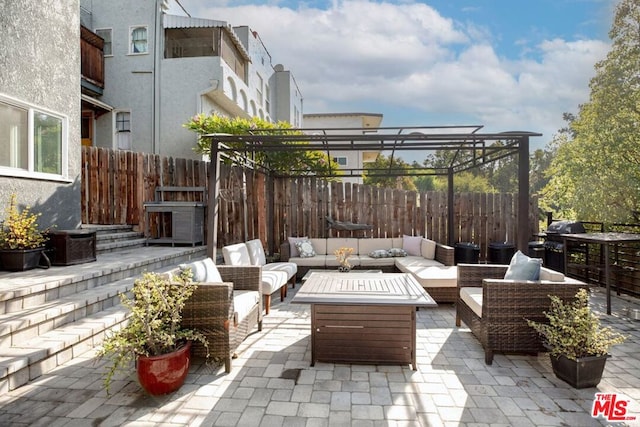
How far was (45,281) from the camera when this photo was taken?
3.48m

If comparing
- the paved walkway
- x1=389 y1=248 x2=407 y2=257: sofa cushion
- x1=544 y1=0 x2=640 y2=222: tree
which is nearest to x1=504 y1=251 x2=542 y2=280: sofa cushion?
the paved walkway

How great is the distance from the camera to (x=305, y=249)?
22.4 ft

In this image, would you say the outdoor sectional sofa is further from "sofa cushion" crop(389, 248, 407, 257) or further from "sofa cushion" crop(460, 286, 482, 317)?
"sofa cushion" crop(460, 286, 482, 317)

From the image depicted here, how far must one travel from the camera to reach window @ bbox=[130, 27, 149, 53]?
9938 mm

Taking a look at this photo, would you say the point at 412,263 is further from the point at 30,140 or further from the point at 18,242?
the point at 30,140

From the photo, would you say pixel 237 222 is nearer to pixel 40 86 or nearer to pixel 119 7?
pixel 40 86

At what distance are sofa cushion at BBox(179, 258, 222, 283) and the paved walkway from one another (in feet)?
2.62

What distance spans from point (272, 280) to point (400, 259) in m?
2.87

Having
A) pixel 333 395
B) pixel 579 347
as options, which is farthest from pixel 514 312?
pixel 333 395

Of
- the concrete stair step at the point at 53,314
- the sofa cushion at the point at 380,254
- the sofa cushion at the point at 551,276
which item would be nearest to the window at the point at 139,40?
the concrete stair step at the point at 53,314

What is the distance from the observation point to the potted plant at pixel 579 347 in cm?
262

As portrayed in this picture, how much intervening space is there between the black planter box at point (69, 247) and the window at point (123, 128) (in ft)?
21.7

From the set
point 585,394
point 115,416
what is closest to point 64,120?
point 115,416

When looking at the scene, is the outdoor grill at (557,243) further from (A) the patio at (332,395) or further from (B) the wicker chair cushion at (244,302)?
(B) the wicker chair cushion at (244,302)
